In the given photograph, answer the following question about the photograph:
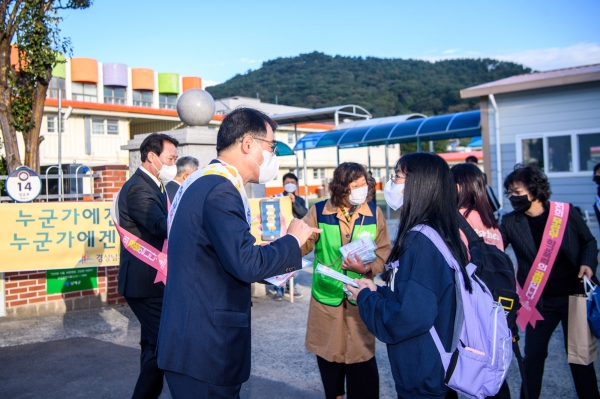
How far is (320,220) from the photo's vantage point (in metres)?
4.12

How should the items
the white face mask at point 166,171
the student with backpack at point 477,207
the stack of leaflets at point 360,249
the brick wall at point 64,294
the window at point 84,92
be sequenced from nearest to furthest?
1. the stack of leaflets at point 360,249
2. the student with backpack at point 477,207
3. the white face mask at point 166,171
4. the brick wall at point 64,294
5. the window at point 84,92

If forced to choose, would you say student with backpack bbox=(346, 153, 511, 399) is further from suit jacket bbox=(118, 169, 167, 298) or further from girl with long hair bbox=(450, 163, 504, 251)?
suit jacket bbox=(118, 169, 167, 298)

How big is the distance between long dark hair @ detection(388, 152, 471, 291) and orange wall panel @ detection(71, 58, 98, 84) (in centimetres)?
5744

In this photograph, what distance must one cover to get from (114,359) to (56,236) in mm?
2113

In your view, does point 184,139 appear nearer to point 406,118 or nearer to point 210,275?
point 210,275

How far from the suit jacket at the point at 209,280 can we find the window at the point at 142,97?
6026cm

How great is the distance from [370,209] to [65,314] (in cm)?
499

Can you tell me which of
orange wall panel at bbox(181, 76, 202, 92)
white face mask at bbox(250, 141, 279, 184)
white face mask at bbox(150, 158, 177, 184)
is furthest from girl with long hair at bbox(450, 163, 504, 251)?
orange wall panel at bbox(181, 76, 202, 92)

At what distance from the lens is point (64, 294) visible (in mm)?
7215

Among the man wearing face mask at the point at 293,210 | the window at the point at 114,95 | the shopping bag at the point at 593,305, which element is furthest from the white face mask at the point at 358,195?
the window at the point at 114,95

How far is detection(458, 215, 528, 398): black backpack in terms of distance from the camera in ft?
10.6

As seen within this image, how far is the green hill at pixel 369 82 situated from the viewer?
289 ft

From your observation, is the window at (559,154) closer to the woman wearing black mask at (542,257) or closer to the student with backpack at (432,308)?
the woman wearing black mask at (542,257)

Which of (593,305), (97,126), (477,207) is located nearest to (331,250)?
(477,207)
